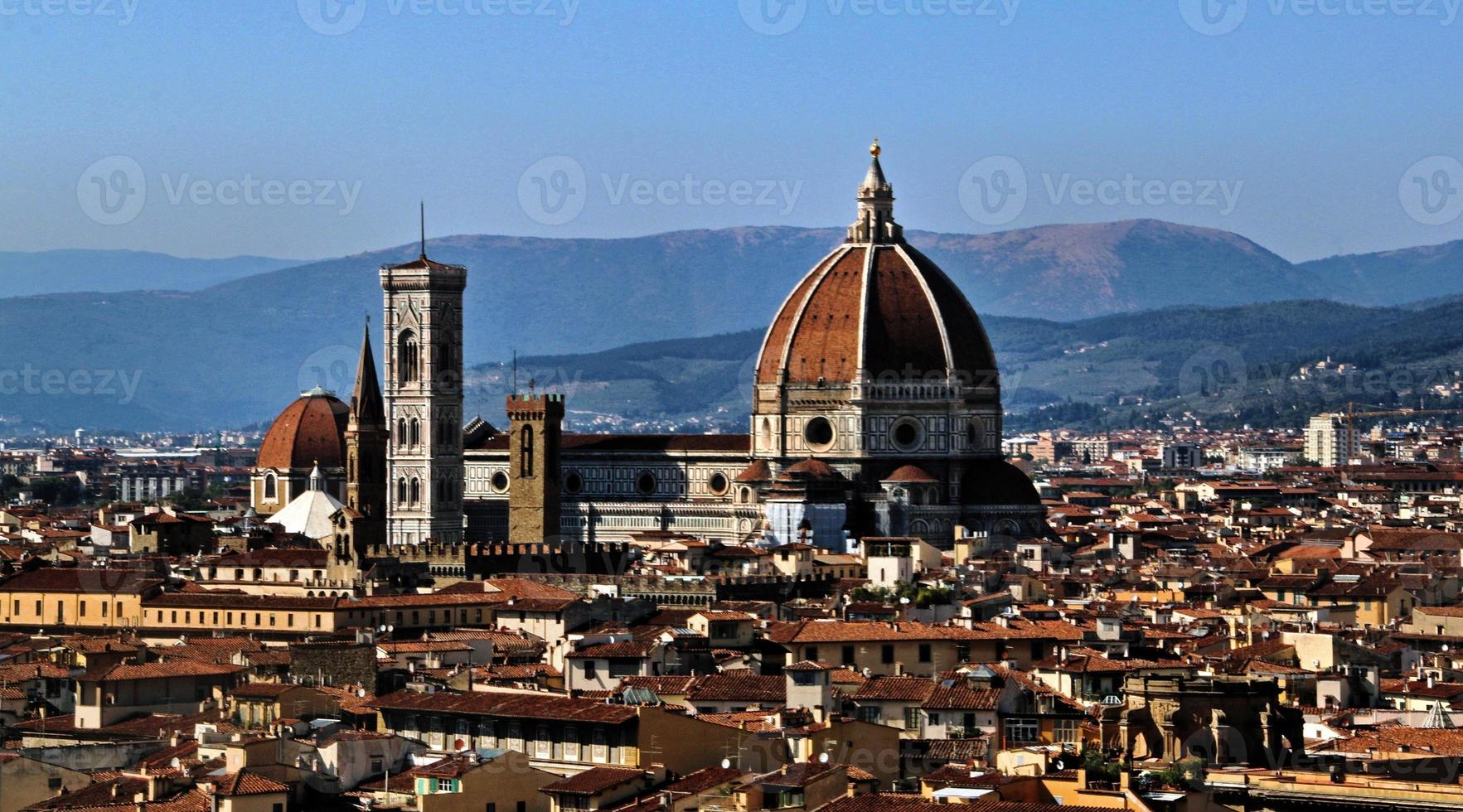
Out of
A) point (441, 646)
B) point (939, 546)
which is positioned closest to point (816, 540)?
point (939, 546)

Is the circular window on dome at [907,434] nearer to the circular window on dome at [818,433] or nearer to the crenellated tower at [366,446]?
the circular window on dome at [818,433]

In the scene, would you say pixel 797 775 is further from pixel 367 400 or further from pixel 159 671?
pixel 367 400

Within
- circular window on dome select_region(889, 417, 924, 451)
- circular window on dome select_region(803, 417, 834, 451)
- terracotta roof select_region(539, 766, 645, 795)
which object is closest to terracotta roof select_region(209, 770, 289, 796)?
terracotta roof select_region(539, 766, 645, 795)

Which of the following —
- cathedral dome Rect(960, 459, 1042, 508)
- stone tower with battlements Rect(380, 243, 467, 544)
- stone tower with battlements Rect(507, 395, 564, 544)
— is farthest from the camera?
stone tower with battlements Rect(380, 243, 467, 544)

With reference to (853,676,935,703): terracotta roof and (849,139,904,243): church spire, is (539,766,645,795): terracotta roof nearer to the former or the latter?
(853,676,935,703): terracotta roof

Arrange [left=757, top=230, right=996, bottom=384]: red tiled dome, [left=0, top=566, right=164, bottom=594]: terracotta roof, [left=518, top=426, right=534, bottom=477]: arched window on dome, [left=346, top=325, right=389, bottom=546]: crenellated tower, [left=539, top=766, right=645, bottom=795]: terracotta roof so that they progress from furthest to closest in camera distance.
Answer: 1. [left=757, top=230, right=996, bottom=384]: red tiled dome
2. [left=346, top=325, right=389, bottom=546]: crenellated tower
3. [left=518, top=426, right=534, bottom=477]: arched window on dome
4. [left=0, top=566, right=164, bottom=594]: terracotta roof
5. [left=539, top=766, right=645, bottom=795]: terracotta roof

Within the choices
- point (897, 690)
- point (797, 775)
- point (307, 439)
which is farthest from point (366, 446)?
point (797, 775)

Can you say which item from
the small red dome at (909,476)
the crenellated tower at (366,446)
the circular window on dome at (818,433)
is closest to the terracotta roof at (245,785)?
the small red dome at (909,476)

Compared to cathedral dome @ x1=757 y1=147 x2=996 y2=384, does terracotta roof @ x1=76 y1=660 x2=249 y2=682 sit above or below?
below
